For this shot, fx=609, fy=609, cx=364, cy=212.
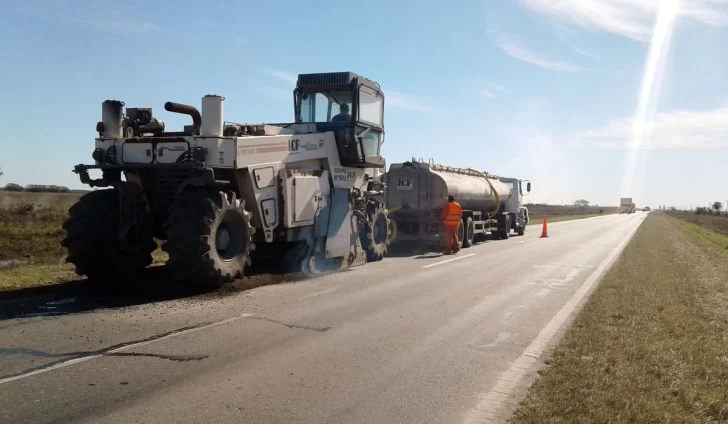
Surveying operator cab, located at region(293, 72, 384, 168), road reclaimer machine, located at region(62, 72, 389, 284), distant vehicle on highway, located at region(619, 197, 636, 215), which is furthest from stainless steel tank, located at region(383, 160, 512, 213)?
distant vehicle on highway, located at region(619, 197, 636, 215)

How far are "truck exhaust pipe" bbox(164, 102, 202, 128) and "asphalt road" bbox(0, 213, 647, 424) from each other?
3243 mm

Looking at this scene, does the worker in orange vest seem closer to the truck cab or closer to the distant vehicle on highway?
the truck cab

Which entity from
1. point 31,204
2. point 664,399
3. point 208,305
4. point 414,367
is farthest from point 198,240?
point 31,204

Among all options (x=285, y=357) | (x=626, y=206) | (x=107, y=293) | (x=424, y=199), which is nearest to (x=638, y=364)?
(x=285, y=357)

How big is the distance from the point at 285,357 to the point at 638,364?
369 centimetres

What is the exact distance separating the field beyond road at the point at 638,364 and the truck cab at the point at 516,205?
17.4 metres

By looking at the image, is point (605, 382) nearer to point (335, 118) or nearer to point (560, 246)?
point (335, 118)

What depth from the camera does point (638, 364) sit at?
6.37m

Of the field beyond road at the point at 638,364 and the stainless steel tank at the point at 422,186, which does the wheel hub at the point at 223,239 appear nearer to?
the field beyond road at the point at 638,364

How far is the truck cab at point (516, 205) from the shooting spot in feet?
94.7

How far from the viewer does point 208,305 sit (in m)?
8.87

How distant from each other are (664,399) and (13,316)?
749cm

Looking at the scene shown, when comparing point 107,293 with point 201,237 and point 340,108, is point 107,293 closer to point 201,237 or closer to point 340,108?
point 201,237

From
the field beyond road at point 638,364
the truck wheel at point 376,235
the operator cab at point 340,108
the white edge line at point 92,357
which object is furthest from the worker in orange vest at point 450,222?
the white edge line at point 92,357
